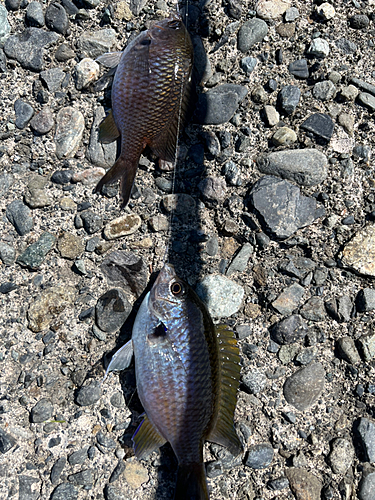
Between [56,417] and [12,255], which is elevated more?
[12,255]

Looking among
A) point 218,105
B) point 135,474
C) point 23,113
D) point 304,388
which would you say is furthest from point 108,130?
point 135,474

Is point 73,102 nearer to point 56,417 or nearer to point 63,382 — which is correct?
point 63,382

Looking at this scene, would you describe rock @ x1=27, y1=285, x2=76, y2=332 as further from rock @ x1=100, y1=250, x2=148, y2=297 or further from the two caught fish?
the two caught fish

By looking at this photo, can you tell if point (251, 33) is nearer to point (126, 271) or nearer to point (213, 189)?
point (213, 189)

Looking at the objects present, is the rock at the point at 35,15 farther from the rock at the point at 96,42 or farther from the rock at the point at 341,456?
the rock at the point at 341,456

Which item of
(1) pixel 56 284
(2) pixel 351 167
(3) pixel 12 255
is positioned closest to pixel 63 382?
(1) pixel 56 284

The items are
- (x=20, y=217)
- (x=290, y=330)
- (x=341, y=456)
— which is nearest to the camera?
(x=341, y=456)

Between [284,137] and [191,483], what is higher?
[284,137]
